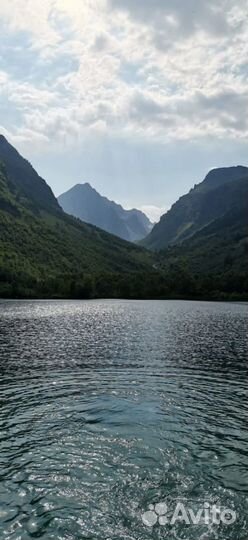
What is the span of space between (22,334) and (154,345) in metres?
33.9

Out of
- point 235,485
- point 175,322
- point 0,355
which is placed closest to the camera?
point 235,485

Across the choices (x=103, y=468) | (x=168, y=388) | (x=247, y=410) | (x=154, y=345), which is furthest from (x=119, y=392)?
(x=154, y=345)

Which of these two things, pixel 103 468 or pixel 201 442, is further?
pixel 201 442

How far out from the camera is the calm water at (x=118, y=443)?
71.3 ft

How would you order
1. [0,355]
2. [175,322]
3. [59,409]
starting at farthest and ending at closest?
[175,322] → [0,355] → [59,409]

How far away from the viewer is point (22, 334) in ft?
322

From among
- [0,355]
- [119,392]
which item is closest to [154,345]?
[0,355]

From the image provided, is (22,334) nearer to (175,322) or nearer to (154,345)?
(154,345)

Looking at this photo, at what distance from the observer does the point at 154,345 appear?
86.5 metres

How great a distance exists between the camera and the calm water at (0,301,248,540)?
856 inches

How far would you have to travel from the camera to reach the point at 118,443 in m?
32.0

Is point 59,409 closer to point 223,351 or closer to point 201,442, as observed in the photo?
point 201,442

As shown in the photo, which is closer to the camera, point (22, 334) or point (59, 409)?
point (59, 409)

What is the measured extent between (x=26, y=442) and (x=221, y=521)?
1696 cm
